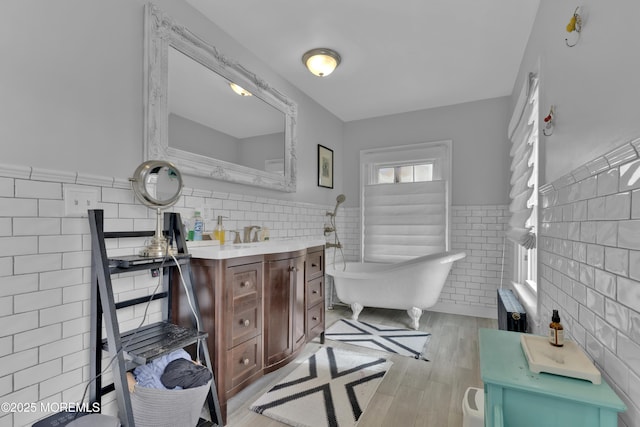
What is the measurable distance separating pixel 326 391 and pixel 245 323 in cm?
72

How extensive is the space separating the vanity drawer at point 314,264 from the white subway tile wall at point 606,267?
64.2 inches

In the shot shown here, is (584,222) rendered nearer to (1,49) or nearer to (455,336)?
(455,336)

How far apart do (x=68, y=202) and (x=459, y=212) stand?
12.1ft

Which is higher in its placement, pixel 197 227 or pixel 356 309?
pixel 197 227

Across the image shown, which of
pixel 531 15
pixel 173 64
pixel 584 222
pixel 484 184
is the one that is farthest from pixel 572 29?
pixel 484 184

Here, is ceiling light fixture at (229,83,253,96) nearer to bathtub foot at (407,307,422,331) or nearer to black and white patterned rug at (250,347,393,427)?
black and white patterned rug at (250,347,393,427)

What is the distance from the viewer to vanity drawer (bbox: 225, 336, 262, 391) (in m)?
1.79

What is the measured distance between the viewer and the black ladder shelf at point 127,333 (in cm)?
136

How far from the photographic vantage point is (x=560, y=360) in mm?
1048

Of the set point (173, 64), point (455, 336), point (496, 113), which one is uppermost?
point (496, 113)

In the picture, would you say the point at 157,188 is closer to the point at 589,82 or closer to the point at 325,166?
the point at 589,82

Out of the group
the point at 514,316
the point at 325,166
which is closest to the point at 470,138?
the point at 325,166

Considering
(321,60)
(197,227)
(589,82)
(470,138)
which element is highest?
(321,60)

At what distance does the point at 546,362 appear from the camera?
103cm
